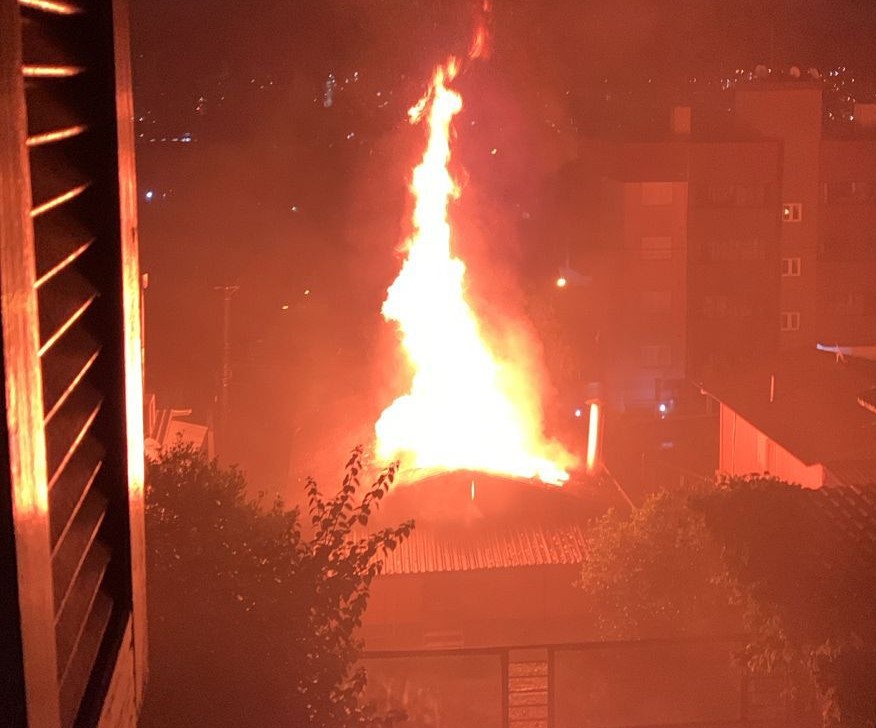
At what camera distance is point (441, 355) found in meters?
23.7

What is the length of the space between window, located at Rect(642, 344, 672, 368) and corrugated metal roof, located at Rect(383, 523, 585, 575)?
18.2 m

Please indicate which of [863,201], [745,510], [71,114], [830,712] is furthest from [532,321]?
[71,114]

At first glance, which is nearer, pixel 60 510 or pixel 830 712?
pixel 60 510

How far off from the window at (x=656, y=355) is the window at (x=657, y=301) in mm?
1106

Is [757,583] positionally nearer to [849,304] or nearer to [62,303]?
[62,303]

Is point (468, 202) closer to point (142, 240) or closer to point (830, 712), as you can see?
point (142, 240)

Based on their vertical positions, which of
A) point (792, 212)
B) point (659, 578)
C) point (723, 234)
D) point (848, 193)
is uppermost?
point (848, 193)

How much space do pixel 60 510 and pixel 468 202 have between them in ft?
103

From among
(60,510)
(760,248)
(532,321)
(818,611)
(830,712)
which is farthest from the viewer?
(760,248)

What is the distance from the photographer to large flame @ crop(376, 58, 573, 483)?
22156mm

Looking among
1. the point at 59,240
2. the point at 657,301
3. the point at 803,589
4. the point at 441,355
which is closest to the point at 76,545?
the point at 59,240

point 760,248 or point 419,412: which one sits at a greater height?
point 760,248

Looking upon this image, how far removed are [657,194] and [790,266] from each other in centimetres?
575

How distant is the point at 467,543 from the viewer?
17062 millimetres
